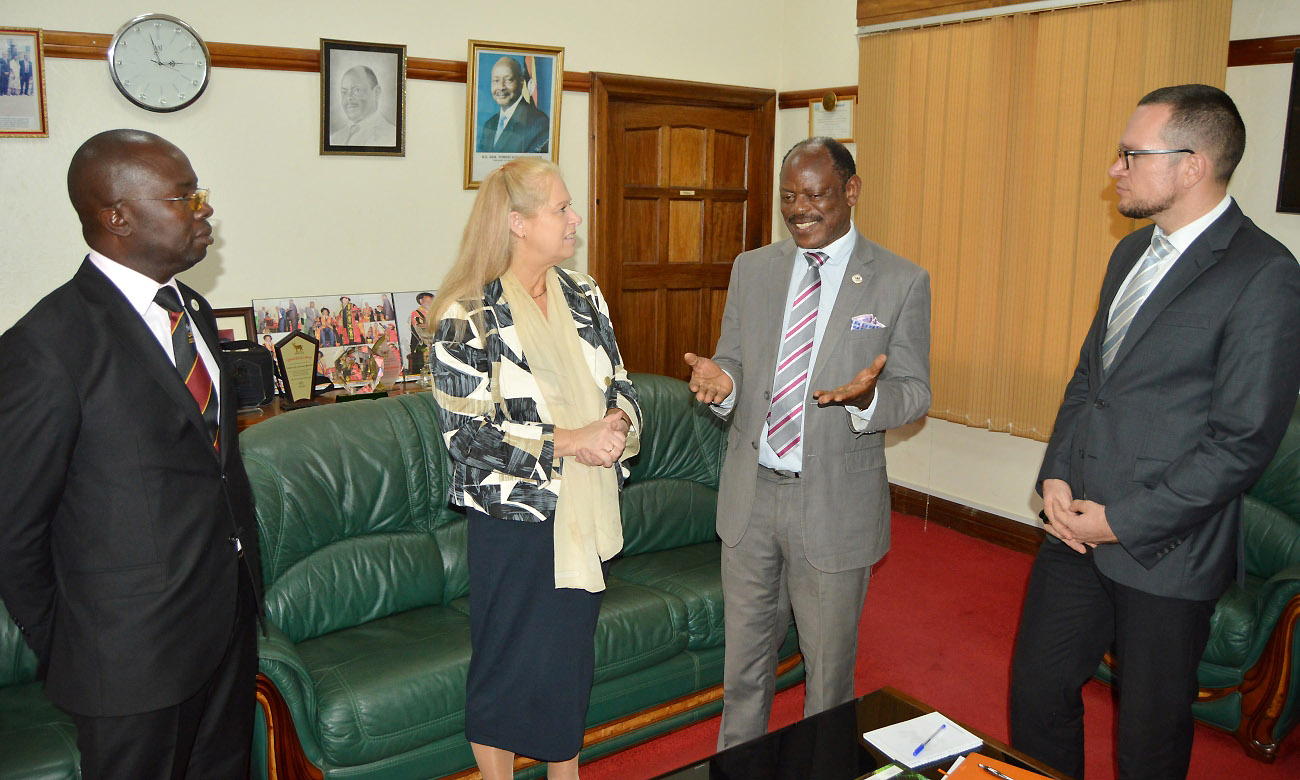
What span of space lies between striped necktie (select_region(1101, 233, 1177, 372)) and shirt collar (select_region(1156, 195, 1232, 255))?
0.02m

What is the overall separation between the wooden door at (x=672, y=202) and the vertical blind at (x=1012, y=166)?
94cm

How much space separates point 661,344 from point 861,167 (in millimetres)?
1548

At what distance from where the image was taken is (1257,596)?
3.03 meters

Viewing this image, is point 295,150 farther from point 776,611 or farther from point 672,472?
point 776,611

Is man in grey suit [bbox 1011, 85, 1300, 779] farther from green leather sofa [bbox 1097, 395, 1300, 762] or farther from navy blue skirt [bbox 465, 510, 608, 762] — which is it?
navy blue skirt [bbox 465, 510, 608, 762]

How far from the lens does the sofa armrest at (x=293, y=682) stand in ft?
7.39

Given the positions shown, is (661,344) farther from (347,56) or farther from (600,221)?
(347,56)

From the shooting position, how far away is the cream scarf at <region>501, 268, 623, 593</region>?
2.17m

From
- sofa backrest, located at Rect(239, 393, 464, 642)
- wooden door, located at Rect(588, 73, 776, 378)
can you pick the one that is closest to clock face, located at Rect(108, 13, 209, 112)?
sofa backrest, located at Rect(239, 393, 464, 642)

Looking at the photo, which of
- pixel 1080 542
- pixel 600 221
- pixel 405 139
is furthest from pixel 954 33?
pixel 1080 542

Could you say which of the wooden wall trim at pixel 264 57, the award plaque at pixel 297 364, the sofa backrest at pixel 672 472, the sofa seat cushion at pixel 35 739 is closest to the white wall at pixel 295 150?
the wooden wall trim at pixel 264 57

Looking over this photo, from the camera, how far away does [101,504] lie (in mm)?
1660

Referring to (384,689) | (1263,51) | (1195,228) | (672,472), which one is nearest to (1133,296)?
(1195,228)

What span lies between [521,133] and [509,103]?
0.16 meters
